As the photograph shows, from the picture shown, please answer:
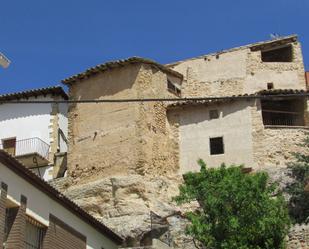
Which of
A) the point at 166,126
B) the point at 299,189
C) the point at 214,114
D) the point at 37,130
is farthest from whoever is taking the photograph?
the point at 37,130

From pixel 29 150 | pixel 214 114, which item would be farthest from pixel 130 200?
pixel 29 150

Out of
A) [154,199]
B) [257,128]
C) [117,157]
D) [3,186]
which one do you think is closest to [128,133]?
[117,157]

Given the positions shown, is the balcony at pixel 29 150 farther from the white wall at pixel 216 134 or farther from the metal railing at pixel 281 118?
the metal railing at pixel 281 118

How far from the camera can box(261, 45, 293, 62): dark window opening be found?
44.5 metres

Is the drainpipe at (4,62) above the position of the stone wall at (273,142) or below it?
below

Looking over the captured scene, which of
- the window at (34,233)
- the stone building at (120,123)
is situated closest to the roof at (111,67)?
the stone building at (120,123)

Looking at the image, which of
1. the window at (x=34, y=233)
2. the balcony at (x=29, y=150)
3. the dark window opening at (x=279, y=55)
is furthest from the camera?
A: the dark window opening at (x=279, y=55)

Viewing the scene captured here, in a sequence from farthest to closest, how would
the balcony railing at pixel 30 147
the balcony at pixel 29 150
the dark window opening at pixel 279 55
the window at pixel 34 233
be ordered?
the dark window opening at pixel 279 55
the balcony railing at pixel 30 147
the balcony at pixel 29 150
the window at pixel 34 233

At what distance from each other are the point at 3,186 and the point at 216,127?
19.6 meters

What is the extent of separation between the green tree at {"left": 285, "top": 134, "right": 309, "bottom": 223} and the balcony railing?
46.2 ft

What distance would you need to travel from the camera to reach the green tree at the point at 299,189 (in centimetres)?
3212

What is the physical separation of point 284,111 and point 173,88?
21.4 ft

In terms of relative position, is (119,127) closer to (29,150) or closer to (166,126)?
(166,126)

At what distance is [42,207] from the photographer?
24453 mm
